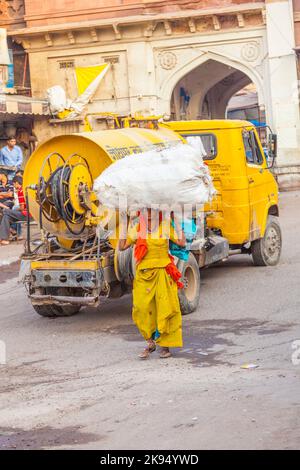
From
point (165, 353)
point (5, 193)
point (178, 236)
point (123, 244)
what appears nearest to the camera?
point (165, 353)

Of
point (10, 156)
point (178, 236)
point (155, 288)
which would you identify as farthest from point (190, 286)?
point (10, 156)

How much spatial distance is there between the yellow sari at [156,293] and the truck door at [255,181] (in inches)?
177

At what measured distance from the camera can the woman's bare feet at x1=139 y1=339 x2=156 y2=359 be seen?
8.43 metres

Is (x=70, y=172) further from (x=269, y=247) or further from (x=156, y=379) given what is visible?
(x=269, y=247)

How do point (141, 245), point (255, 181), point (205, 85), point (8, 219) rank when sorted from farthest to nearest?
1. point (205, 85)
2. point (8, 219)
3. point (255, 181)
4. point (141, 245)

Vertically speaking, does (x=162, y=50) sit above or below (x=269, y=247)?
above

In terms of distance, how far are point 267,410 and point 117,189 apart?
3457mm

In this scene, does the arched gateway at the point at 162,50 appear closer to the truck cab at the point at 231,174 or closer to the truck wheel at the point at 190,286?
the truck cab at the point at 231,174

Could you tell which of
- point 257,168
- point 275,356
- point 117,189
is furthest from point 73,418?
point 257,168

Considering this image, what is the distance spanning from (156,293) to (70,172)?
2315 millimetres

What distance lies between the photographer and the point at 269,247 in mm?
13742

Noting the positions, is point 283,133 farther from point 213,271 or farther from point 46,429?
point 46,429

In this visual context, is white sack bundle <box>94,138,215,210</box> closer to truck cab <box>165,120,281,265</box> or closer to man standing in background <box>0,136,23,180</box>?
truck cab <box>165,120,281,265</box>

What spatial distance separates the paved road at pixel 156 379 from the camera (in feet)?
19.6
